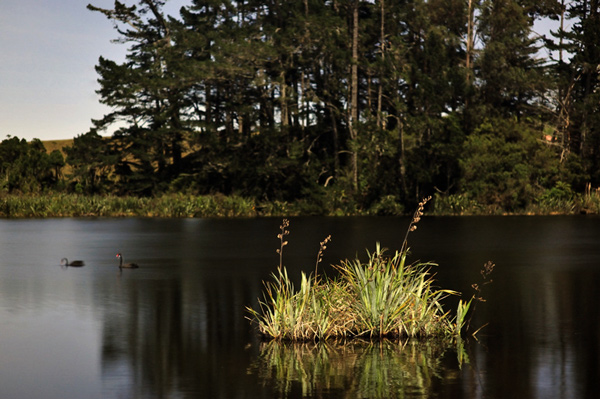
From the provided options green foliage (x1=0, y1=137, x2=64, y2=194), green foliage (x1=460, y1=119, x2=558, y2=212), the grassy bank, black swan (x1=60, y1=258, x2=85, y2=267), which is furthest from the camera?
green foliage (x1=0, y1=137, x2=64, y2=194)

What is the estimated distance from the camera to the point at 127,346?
13.2m

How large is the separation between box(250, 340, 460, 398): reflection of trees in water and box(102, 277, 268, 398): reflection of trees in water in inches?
20.1

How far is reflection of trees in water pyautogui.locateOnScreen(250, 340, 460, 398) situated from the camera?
9908 millimetres

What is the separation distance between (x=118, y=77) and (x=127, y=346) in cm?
5924

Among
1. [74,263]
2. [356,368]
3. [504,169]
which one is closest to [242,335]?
[356,368]

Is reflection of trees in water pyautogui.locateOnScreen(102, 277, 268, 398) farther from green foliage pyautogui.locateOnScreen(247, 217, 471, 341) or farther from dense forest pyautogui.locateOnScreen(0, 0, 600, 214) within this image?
dense forest pyautogui.locateOnScreen(0, 0, 600, 214)

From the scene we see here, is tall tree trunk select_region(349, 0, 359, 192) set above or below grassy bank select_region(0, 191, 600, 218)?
above

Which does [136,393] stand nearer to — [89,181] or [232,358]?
[232,358]

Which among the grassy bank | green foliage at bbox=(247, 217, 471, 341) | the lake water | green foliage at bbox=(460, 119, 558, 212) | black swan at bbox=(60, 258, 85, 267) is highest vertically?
green foliage at bbox=(460, 119, 558, 212)

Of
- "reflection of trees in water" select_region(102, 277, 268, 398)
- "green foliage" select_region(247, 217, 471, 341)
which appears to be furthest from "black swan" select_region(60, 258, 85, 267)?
"green foliage" select_region(247, 217, 471, 341)

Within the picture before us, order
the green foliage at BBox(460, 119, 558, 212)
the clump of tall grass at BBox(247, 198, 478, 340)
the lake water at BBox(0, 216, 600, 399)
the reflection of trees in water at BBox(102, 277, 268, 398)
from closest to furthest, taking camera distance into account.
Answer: the lake water at BBox(0, 216, 600, 399) → the reflection of trees in water at BBox(102, 277, 268, 398) → the clump of tall grass at BBox(247, 198, 478, 340) → the green foliage at BBox(460, 119, 558, 212)

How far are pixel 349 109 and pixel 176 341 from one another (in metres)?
52.2

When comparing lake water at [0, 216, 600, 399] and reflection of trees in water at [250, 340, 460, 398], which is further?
lake water at [0, 216, 600, 399]

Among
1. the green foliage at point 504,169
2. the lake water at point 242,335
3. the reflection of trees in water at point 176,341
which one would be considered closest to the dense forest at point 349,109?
the green foliage at point 504,169
